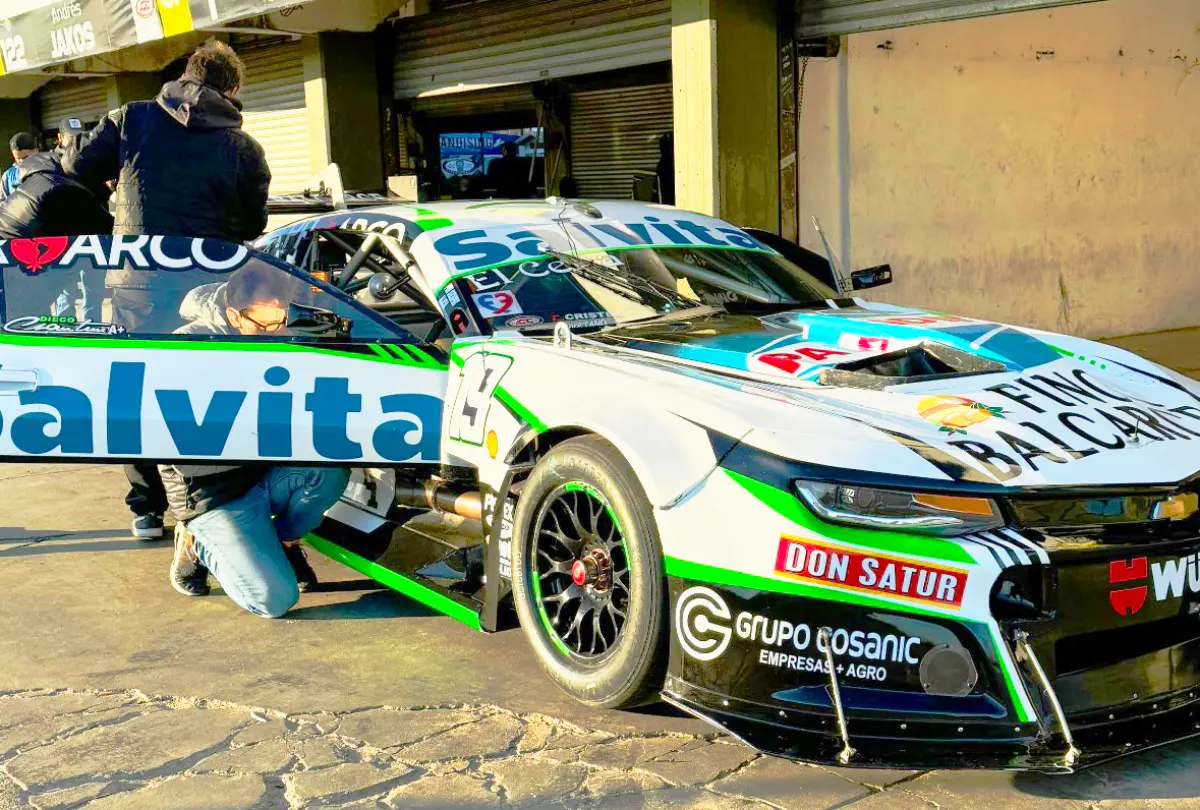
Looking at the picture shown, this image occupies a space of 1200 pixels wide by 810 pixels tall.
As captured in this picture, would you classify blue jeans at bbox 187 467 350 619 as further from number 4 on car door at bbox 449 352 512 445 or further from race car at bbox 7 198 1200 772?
number 4 on car door at bbox 449 352 512 445

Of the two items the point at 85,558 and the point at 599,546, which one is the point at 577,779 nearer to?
the point at 599,546

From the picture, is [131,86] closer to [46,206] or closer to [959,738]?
[46,206]

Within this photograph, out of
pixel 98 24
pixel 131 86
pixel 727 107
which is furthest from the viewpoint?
pixel 131 86

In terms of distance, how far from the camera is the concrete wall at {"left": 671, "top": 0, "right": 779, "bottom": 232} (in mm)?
8266

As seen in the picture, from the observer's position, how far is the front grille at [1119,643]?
2.75m

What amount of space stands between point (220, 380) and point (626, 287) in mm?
1359

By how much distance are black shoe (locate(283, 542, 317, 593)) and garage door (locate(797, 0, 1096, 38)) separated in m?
5.07

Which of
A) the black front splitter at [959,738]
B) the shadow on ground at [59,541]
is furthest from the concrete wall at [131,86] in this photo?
the black front splitter at [959,738]

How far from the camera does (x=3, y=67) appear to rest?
16.2m

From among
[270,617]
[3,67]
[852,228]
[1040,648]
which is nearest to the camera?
[1040,648]

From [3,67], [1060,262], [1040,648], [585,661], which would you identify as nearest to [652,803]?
[585,661]

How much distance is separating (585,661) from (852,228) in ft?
21.2

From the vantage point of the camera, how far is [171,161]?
498cm

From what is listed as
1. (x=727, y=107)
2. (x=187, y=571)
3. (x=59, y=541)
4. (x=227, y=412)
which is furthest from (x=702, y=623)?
(x=727, y=107)
